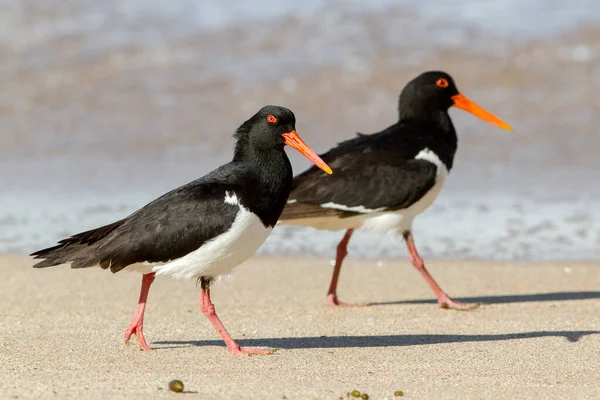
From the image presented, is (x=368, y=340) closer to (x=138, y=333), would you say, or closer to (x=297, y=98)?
(x=138, y=333)

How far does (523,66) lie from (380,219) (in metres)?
8.70

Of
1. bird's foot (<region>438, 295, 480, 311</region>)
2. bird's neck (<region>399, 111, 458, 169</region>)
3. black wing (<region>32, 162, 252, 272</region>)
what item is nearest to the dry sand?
bird's foot (<region>438, 295, 480, 311</region>)

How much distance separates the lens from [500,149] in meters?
12.9

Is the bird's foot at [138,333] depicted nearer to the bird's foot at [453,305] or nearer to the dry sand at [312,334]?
the dry sand at [312,334]

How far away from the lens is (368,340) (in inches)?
263

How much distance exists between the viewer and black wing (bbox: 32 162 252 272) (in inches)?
234

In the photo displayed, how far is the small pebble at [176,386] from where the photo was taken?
5.06 m

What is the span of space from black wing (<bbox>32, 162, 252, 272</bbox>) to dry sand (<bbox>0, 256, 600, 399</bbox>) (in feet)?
1.89

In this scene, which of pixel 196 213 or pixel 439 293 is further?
pixel 439 293

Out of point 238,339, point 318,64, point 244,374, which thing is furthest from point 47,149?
point 244,374

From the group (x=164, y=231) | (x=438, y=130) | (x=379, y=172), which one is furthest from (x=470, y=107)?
(x=164, y=231)

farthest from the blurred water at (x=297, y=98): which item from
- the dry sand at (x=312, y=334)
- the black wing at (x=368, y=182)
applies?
the black wing at (x=368, y=182)

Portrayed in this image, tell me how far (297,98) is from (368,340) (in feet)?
29.0

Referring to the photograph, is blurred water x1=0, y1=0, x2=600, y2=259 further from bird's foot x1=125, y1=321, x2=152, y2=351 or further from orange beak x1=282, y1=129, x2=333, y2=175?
bird's foot x1=125, y1=321, x2=152, y2=351
